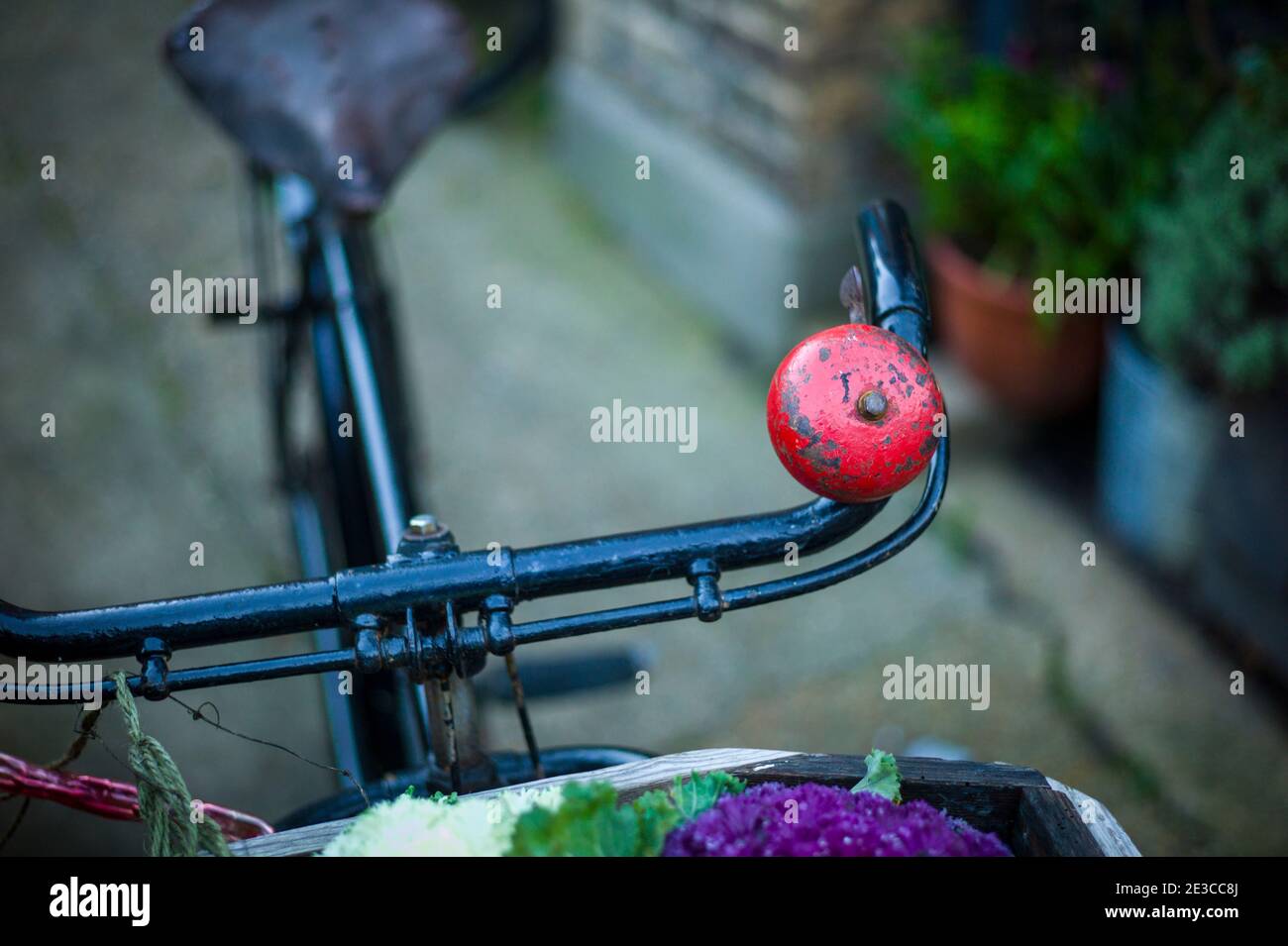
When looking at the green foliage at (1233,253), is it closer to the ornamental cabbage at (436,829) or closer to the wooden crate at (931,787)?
the wooden crate at (931,787)

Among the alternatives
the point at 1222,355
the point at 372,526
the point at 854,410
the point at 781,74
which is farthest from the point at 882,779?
the point at 781,74

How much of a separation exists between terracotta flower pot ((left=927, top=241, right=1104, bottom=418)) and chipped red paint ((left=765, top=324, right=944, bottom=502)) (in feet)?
7.66

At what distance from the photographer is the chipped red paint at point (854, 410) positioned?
0.88 meters

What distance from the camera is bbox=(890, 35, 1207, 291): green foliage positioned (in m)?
2.89

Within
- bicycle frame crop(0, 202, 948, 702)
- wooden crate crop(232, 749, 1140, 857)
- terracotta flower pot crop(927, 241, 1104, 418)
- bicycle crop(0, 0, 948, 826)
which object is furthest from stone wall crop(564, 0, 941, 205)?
wooden crate crop(232, 749, 1140, 857)

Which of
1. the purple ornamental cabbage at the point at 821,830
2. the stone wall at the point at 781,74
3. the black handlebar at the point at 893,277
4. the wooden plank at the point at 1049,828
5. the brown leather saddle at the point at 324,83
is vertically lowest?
the wooden plank at the point at 1049,828

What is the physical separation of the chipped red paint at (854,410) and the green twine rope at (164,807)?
0.50 m

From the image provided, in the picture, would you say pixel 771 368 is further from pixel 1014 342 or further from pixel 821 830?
pixel 821 830

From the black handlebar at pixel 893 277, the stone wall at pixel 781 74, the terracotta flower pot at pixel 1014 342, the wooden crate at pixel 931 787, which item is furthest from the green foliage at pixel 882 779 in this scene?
the stone wall at pixel 781 74

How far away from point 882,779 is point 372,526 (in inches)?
47.9

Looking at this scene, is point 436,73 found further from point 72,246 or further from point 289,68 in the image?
point 72,246

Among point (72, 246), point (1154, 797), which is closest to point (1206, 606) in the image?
point (1154, 797)

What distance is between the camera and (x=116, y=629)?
902mm

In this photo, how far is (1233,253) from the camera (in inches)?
95.3
